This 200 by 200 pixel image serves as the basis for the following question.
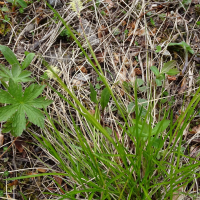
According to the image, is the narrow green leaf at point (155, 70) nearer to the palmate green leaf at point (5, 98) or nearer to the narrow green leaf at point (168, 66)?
the narrow green leaf at point (168, 66)

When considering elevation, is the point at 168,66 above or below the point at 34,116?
above

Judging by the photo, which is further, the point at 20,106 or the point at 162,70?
the point at 162,70

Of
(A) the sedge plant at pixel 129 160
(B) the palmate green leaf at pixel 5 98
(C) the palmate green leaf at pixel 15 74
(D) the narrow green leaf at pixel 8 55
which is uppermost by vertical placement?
(D) the narrow green leaf at pixel 8 55

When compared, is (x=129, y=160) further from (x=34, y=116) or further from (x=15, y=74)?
(x=15, y=74)

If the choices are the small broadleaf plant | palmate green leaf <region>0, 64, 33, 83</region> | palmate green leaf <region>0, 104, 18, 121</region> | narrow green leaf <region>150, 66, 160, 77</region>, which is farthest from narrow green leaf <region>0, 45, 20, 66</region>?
narrow green leaf <region>150, 66, 160, 77</region>

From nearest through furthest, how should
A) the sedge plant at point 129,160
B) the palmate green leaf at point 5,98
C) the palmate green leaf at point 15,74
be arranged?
the sedge plant at point 129,160
the palmate green leaf at point 5,98
the palmate green leaf at point 15,74

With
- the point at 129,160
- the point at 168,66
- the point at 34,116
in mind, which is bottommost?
the point at 129,160

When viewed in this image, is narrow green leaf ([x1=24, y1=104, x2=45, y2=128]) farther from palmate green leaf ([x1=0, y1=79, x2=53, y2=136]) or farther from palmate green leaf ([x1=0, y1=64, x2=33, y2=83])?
palmate green leaf ([x1=0, y1=64, x2=33, y2=83])

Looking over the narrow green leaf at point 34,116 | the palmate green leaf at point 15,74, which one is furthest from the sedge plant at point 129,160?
the palmate green leaf at point 15,74

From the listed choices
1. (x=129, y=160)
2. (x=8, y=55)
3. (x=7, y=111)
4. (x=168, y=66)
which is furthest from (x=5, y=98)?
(x=168, y=66)

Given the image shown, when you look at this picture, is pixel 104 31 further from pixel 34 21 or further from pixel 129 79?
pixel 34 21

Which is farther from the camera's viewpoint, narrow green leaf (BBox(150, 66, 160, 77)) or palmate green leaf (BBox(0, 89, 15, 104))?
narrow green leaf (BBox(150, 66, 160, 77))
